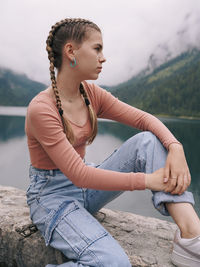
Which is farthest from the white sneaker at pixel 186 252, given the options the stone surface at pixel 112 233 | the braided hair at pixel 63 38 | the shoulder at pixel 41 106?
the shoulder at pixel 41 106

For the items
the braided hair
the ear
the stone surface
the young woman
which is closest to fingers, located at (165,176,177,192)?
the young woman

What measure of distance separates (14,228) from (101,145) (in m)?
30.6

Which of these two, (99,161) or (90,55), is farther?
(99,161)

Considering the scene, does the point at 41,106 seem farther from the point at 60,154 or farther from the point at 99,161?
the point at 99,161

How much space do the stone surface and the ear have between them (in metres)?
1.75

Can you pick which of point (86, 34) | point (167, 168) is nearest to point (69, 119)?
point (86, 34)

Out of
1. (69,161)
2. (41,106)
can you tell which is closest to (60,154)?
(69,161)

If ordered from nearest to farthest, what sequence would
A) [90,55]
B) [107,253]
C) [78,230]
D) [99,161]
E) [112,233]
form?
[107,253] → [78,230] → [90,55] → [112,233] → [99,161]

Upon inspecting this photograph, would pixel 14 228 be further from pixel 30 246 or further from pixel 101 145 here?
pixel 101 145

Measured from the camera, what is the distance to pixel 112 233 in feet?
9.23

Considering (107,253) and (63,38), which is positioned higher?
(63,38)

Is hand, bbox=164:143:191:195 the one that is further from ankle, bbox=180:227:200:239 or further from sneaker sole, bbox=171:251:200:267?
sneaker sole, bbox=171:251:200:267

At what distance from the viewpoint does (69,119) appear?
245 centimetres

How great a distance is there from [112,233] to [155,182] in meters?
1.08
